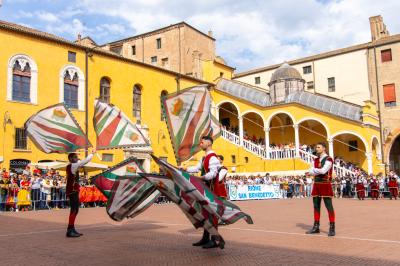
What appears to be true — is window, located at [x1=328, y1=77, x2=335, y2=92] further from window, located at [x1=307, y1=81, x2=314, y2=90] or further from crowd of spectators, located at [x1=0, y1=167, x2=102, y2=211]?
crowd of spectators, located at [x1=0, y1=167, x2=102, y2=211]

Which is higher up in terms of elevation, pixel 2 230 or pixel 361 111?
pixel 361 111

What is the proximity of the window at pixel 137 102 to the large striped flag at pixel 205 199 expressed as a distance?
27.1m

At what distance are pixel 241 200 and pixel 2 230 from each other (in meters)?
18.1

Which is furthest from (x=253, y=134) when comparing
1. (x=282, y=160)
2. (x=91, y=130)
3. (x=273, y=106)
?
(x=91, y=130)

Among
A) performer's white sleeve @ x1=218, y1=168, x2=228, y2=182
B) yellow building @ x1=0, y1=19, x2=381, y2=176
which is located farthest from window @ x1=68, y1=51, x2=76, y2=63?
performer's white sleeve @ x1=218, y1=168, x2=228, y2=182

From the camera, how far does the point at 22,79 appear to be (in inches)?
1073

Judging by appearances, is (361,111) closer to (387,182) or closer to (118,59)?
(387,182)

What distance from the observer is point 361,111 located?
36.9 meters

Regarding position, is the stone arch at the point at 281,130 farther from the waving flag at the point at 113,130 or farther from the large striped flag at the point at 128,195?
the large striped flag at the point at 128,195

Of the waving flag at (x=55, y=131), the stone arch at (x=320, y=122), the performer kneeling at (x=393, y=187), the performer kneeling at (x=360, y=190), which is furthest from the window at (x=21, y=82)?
the performer kneeling at (x=393, y=187)

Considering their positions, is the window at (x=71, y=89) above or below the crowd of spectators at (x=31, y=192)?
above

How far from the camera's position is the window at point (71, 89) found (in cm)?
2960

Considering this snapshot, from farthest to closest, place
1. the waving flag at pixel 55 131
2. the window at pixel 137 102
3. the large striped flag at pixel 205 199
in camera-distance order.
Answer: the window at pixel 137 102 → the waving flag at pixel 55 131 → the large striped flag at pixel 205 199

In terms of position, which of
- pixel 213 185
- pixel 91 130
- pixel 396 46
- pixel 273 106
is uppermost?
pixel 396 46
